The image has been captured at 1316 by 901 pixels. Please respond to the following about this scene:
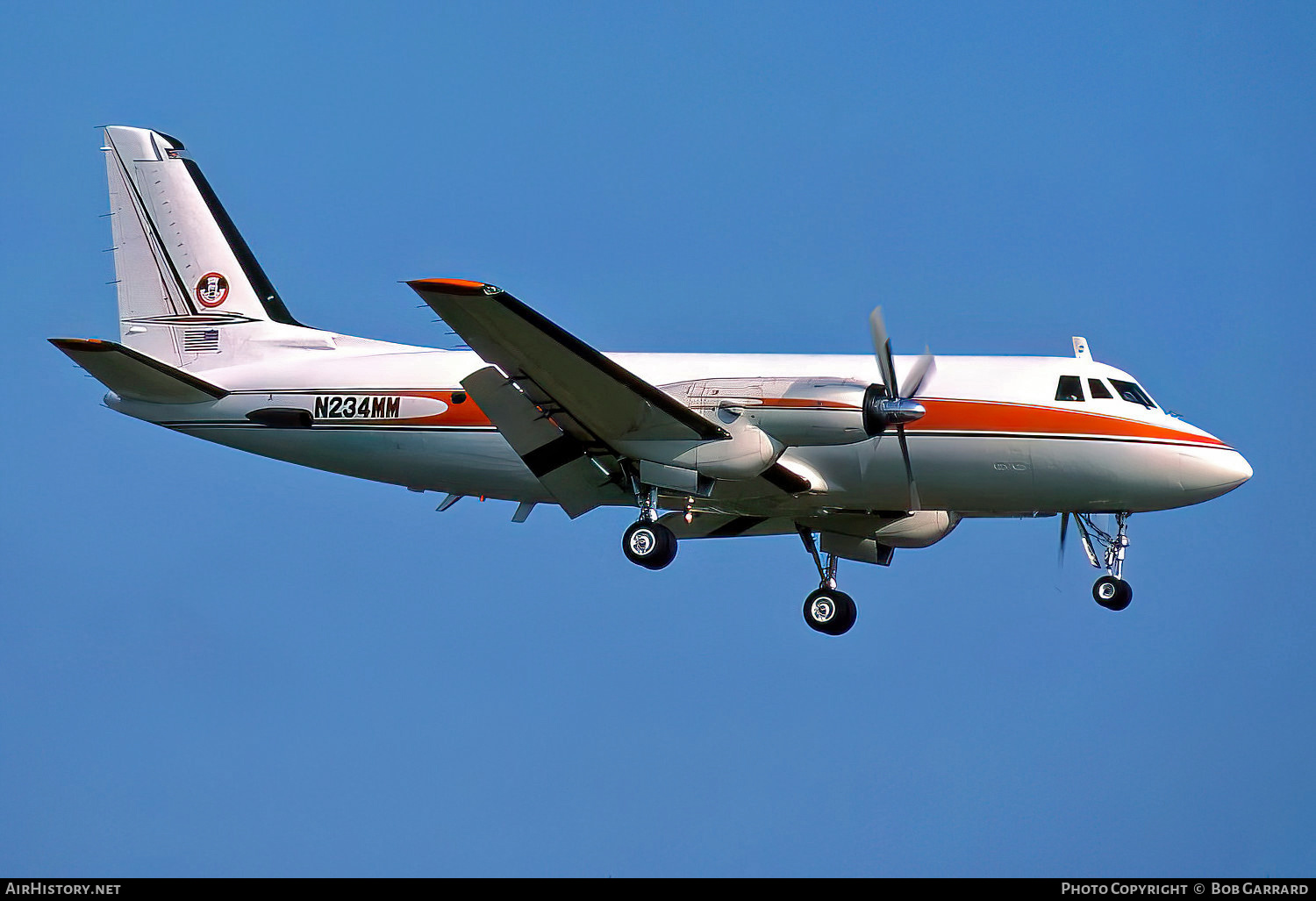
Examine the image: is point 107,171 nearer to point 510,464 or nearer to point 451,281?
point 510,464

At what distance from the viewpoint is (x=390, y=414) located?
2472 centimetres

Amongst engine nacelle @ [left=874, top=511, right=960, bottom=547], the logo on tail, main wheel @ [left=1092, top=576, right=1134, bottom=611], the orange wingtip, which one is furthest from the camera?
the logo on tail

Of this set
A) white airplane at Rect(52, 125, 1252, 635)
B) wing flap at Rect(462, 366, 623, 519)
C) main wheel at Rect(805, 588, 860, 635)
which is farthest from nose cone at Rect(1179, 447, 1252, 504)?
wing flap at Rect(462, 366, 623, 519)

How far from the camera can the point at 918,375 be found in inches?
902

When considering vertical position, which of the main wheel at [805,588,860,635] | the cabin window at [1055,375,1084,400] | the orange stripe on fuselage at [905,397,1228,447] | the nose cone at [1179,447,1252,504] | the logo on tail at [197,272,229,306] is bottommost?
the main wheel at [805,588,860,635]

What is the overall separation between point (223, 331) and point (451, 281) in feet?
30.8

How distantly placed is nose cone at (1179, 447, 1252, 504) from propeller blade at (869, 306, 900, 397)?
484 cm

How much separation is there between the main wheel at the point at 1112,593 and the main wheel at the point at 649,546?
708cm

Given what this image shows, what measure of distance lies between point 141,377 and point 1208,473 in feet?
55.8

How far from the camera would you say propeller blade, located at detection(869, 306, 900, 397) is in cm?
2181

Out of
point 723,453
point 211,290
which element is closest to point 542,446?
point 723,453

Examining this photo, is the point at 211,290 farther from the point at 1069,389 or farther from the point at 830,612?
the point at 1069,389

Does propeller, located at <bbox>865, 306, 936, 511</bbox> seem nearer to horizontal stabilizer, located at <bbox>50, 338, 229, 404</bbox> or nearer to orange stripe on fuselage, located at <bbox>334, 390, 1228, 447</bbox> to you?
orange stripe on fuselage, located at <bbox>334, 390, 1228, 447</bbox>
